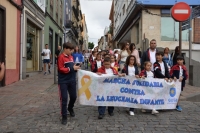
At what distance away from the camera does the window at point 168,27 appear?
A: 18781 millimetres

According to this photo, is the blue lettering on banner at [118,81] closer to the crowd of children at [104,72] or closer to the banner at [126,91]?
the banner at [126,91]

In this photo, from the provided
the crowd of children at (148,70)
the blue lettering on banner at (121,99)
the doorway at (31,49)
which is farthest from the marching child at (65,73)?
the doorway at (31,49)

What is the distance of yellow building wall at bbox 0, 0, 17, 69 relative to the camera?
959 cm

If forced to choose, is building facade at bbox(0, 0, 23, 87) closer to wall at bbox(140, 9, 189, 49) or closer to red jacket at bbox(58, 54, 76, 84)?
red jacket at bbox(58, 54, 76, 84)

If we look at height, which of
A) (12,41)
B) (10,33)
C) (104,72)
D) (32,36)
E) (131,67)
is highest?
(32,36)

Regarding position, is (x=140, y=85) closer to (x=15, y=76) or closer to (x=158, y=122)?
(x=158, y=122)

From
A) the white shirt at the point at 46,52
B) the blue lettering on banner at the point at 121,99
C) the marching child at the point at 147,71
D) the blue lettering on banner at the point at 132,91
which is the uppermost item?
the white shirt at the point at 46,52

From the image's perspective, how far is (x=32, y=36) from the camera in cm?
1431

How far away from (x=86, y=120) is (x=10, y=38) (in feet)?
20.7

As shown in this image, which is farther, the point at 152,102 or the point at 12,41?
the point at 12,41

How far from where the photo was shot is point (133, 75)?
5699 millimetres

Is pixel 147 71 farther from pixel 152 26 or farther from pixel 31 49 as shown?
pixel 152 26

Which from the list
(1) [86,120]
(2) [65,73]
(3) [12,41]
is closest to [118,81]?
(1) [86,120]

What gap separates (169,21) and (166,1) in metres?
1.54
